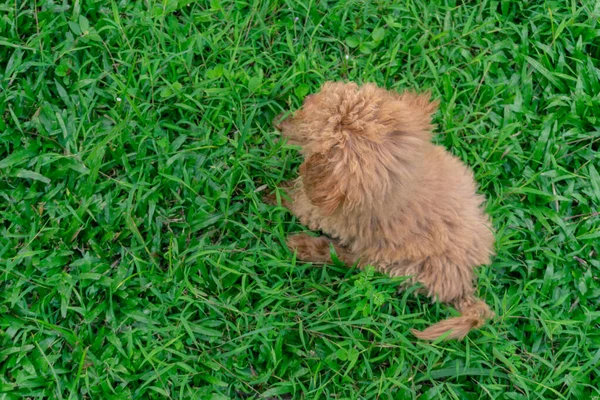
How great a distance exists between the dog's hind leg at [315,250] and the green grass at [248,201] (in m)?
0.06

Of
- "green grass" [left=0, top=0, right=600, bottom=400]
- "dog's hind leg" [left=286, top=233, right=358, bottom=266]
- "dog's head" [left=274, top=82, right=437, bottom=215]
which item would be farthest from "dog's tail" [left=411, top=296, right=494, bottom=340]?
"dog's head" [left=274, top=82, right=437, bottom=215]

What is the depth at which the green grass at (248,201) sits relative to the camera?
9.17ft

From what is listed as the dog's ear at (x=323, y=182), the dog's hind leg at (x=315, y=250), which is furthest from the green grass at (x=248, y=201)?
the dog's ear at (x=323, y=182)

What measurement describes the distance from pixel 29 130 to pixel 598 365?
10.9 feet

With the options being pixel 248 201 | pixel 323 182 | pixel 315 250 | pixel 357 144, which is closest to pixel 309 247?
pixel 315 250

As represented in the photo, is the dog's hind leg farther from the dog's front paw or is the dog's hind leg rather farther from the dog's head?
the dog's head

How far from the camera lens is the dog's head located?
7.63 feet

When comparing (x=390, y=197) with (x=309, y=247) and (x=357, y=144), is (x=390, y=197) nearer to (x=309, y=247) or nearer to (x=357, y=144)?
(x=357, y=144)

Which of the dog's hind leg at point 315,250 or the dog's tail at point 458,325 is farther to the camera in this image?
the dog's hind leg at point 315,250

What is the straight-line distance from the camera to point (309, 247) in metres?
3.01

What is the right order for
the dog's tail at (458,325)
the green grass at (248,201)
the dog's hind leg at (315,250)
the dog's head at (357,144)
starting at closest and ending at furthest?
1. the dog's head at (357,144)
2. the dog's tail at (458,325)
3. the green grass at (248,201)
4. the dog's hind leg at (315,250)

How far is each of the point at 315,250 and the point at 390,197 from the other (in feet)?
2.35

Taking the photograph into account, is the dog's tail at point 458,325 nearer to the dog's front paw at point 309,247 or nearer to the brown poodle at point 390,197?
the brown poodle at point 390,197

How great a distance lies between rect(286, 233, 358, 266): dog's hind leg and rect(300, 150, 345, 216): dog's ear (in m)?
0.56
